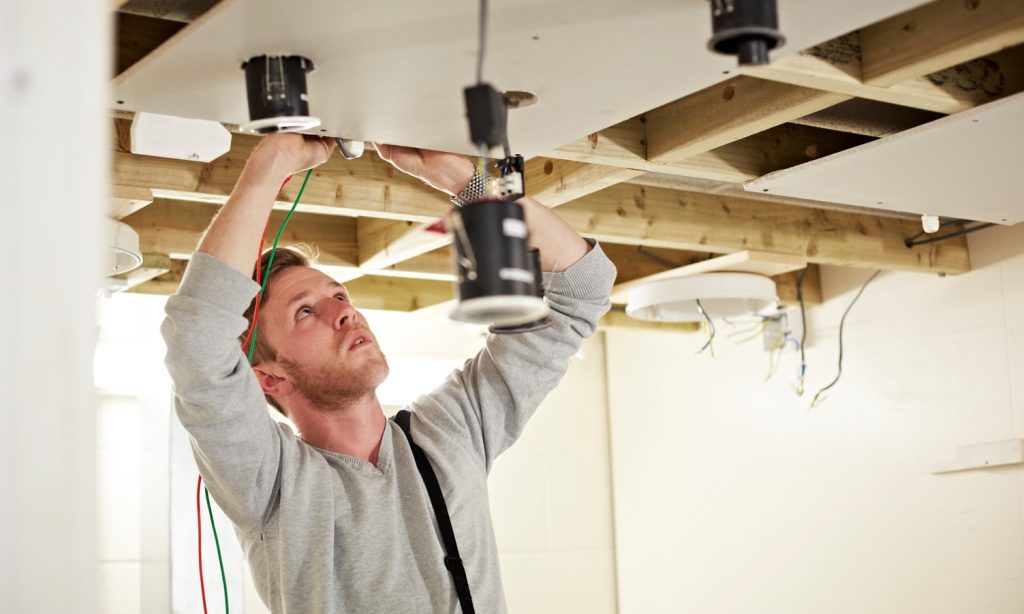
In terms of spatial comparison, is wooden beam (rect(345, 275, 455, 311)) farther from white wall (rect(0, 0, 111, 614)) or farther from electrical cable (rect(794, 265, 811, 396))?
white wall (rect(0, 0, 111, 614))

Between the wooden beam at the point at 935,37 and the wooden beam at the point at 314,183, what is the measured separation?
1278mm

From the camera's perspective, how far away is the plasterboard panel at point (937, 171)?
229 centimetres

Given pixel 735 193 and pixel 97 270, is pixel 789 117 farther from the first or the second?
pixel 97 270

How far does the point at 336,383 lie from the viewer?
212 centimetres

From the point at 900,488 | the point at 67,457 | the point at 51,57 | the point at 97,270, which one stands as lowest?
the point at 900,488

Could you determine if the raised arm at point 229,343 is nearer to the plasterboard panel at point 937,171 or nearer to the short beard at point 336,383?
the short beard at point 336,383

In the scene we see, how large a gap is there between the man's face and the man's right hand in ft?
1.15

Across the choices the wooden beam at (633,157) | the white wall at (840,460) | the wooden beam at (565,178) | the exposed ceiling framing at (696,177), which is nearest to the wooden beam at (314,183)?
the exposed ceiling framing at (696,177)

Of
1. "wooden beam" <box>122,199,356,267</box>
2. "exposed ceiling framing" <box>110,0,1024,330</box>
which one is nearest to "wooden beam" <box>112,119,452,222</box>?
"exposed ceiling framing" <box>110,0,1024,330</box>

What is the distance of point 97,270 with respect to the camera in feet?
2.31

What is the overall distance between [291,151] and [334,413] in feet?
1.77

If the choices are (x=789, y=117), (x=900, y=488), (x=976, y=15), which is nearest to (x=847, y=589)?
(x=900, y=488)

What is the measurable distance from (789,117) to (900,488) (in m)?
2.01

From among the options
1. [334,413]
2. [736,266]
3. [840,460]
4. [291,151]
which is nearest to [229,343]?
[291,151]
